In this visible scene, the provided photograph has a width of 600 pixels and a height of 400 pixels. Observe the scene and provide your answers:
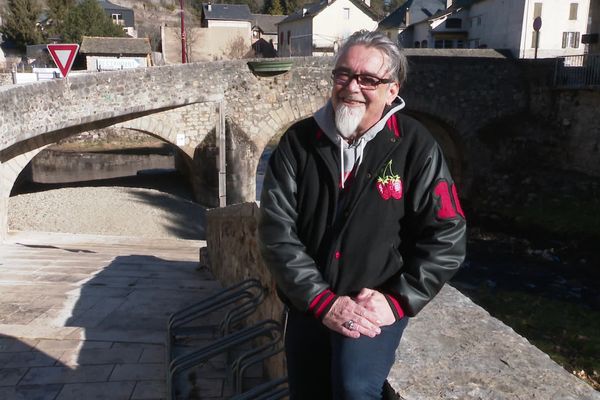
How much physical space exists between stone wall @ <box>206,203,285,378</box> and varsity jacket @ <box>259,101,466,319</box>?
1.07 meters

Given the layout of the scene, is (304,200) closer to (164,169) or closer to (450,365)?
(450,365)

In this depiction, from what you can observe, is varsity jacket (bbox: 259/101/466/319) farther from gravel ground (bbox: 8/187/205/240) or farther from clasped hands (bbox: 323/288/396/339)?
gravel ground (bbox: 8/187/205/240)

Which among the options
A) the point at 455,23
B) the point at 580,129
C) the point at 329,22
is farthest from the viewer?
the point at 329,22

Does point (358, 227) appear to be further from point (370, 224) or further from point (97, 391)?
point (97, 391)

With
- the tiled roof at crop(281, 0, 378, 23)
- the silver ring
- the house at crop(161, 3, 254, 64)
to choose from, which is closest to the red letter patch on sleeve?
the silver ring

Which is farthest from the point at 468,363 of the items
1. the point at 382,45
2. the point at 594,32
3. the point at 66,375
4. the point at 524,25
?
the point at 524,25

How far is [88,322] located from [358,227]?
3.03 m

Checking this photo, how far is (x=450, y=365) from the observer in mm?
1861

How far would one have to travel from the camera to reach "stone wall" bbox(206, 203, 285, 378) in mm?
3129

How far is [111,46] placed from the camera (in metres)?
29.5

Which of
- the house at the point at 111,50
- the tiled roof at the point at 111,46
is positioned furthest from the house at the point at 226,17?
the house at the point at 111,50

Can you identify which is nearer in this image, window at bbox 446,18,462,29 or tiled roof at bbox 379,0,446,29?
window at bbox 446,18,462,29

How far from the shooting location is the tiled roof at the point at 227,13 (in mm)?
40125

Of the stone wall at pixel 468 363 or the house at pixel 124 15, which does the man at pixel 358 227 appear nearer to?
the stone wall at pixel 468 363
